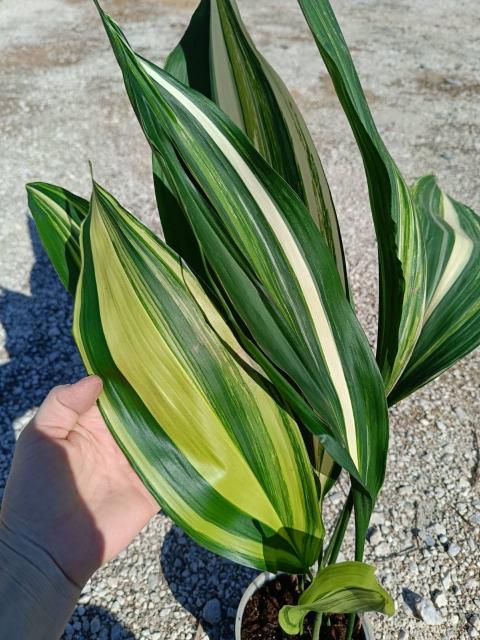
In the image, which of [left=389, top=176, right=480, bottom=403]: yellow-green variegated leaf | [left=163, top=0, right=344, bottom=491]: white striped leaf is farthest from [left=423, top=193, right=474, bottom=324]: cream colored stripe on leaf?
[left=163, top=0, right=344, bottom=491]: white striped leaf

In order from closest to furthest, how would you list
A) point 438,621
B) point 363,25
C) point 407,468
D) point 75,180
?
point 438,621, point 407,468, point 75,180, point 363,25

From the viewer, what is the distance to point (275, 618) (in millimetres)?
919

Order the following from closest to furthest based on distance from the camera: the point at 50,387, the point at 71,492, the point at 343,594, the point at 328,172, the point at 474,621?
the point at 343,594, the point at 71,492, the point at 474,621, the point at 50,387, the point at 328,172

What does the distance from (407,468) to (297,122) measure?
0.93 m

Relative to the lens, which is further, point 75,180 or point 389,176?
point 75,180

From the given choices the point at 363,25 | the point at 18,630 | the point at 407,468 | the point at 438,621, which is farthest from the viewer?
the point at 363,25

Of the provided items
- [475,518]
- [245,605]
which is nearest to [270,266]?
[245,605]

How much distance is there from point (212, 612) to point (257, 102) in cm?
89

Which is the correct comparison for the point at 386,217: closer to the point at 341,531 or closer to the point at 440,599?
the point at 341,531

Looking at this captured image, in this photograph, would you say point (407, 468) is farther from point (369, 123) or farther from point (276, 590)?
point (369, 123)

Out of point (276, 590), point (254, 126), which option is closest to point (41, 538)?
point (276, 590)

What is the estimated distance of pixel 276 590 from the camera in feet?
3.10

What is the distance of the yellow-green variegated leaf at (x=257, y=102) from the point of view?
0.70 meters

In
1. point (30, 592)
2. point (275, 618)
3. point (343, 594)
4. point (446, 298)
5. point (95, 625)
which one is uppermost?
point (446, 298)
